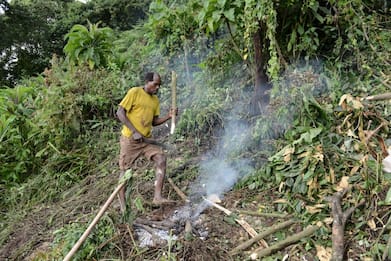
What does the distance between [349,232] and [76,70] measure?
5.03 metres

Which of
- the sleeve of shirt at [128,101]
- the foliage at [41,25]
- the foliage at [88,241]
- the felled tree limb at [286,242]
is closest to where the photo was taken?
the felled tree limb at [286,242]

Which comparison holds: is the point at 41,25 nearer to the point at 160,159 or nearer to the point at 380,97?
the point at 160,159

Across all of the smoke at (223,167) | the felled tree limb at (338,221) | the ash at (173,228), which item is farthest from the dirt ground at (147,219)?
the felled tree limb at (338,221)

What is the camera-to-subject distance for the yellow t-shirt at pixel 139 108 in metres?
3.57

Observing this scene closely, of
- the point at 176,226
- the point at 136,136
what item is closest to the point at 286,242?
the point at 176,226

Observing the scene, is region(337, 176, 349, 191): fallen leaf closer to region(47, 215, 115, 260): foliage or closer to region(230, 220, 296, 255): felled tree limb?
region(230, 220, 296, 255): felled tree limb

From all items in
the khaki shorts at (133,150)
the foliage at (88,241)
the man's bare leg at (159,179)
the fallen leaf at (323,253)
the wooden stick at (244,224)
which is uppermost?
the khaki shorts at (133,150)

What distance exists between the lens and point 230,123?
15.5ft

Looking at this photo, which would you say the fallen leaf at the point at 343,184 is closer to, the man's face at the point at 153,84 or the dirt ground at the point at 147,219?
the dirt ground at the point at 147,219

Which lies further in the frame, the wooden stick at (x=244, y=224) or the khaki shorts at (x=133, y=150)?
the khaki shorts at (x=133, y=150)

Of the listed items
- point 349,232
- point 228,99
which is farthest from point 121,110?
point 349,232

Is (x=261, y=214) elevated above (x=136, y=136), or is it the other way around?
(x=136, y=136)

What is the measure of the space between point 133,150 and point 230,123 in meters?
1.50

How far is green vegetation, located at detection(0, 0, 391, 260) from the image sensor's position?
3182 mm
